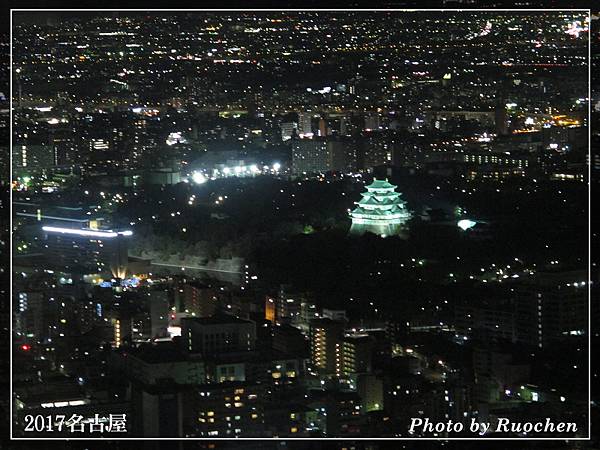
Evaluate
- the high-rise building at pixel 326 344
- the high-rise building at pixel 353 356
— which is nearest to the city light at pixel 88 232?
the high-rise building at pixel 326 344

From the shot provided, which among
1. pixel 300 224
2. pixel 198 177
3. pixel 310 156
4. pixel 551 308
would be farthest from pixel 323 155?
pixel 551 308

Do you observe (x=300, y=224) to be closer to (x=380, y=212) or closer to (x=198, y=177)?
(x=380, y=212)

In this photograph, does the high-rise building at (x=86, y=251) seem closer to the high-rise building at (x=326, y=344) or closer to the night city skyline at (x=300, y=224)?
the night city skyline at (x=300, y=224)

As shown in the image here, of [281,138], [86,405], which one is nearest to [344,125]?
[281,138]

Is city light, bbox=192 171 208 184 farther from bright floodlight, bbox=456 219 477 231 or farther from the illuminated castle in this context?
bright floodlight, bbox=456 219 477 231

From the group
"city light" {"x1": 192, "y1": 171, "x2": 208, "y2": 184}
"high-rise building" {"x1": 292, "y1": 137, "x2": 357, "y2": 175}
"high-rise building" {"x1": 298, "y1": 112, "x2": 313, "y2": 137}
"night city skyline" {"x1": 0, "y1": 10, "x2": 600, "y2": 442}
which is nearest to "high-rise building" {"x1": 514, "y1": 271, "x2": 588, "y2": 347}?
"night city skyline" {"x1": 0, "y1": 10, "x2": 600, "y2": 442}
